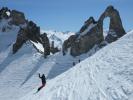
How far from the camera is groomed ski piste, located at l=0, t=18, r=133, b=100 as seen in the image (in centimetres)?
1812

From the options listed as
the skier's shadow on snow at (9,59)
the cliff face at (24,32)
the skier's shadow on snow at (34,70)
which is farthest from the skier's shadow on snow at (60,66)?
the skier's shadow on snow at (9,59)

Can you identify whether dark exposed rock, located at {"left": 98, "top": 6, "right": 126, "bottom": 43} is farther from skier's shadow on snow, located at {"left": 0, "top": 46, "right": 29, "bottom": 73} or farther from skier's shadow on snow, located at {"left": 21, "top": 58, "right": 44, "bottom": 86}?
skier's shadow on snow, located at {"left": 0, "top": 46, "right": 29, "bottom": 73}

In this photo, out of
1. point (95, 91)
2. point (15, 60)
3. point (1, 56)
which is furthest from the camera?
point (1, 56)

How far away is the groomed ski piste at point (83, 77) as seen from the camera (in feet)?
59.5

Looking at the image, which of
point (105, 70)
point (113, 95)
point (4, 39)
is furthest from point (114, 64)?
point (4, 39)

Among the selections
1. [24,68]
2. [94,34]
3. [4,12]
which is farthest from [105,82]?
[4,12]

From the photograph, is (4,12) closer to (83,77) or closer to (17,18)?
(17,18)

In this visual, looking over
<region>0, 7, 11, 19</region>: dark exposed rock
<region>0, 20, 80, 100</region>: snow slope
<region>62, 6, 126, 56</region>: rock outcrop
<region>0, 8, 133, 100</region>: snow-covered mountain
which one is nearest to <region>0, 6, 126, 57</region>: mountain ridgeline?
<region>62, 6, 126, 56</region>: rock outcrop

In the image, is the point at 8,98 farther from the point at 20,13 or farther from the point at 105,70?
the point at 20,13

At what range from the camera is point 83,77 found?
77.9ft

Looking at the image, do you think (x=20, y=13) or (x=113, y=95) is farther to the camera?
(x=20, y=13)

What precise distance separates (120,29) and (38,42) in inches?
667

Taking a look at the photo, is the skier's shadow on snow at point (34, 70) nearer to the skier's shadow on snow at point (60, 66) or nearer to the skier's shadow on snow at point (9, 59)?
the skier's shadow on snow at point (60, 66)

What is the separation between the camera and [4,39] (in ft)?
236
